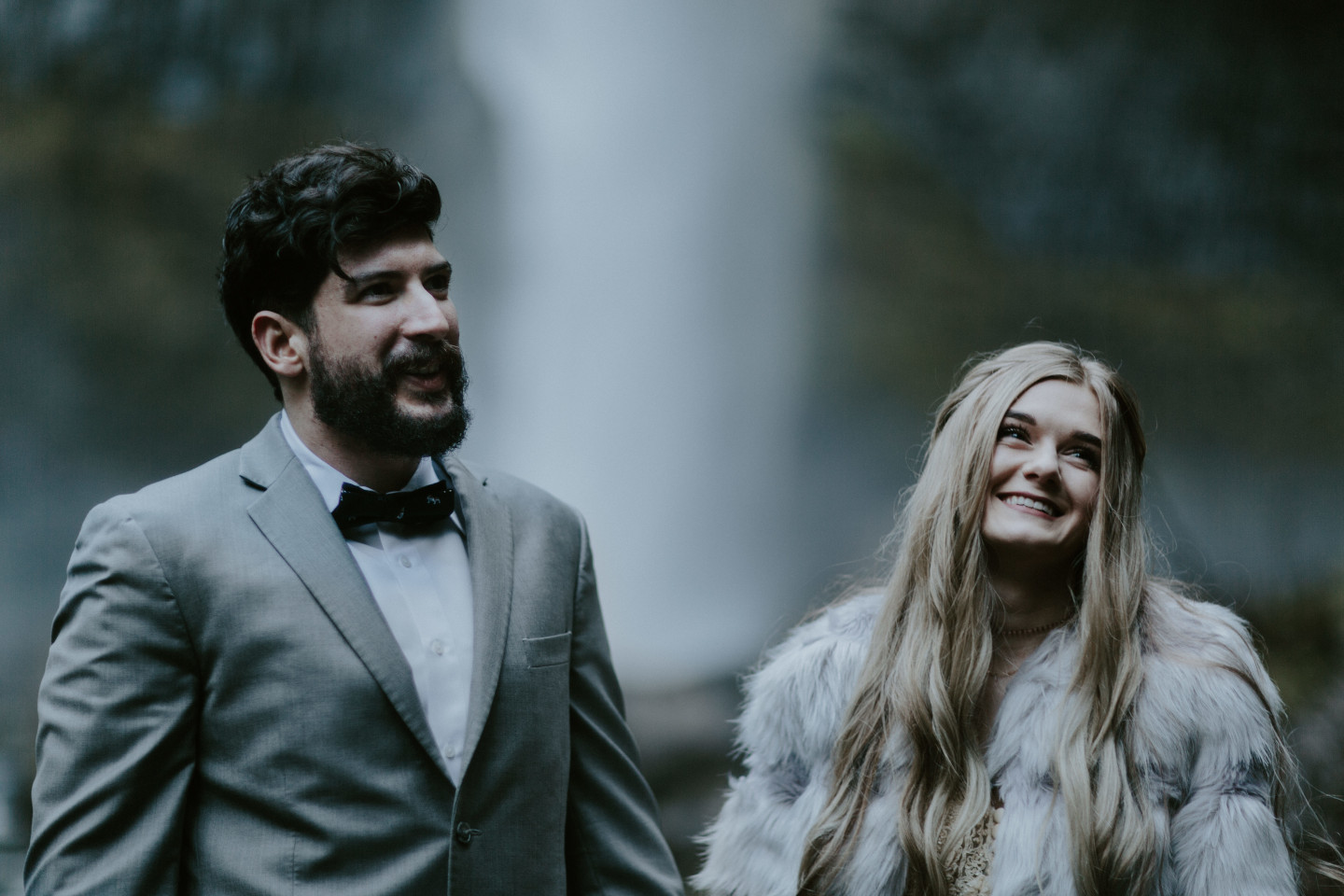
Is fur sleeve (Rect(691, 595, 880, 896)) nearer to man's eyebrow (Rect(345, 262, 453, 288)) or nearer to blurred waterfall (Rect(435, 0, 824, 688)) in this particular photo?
man's eyebrow (Rect(345, 262, 453, 288))

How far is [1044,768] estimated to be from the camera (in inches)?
79.6

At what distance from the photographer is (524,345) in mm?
8500

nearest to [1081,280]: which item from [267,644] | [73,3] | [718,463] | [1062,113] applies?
[1062,113]

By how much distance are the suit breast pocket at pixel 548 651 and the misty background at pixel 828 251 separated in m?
5.72

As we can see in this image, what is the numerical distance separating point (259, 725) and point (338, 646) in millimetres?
158

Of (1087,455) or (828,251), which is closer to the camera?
(1087,455)

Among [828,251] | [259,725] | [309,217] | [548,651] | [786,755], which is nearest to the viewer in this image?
[259,725]

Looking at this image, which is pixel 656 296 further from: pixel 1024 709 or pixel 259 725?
pixel 259 725

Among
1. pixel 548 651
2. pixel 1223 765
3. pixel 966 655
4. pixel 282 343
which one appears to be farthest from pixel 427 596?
pixel 1223 765

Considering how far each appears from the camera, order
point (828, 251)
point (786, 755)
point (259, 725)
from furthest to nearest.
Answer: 1. point (828, 251)
2. point (786, 755)
3. point (259, 725)

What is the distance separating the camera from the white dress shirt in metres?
1.90

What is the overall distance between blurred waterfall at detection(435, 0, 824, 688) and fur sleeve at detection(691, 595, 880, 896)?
5.92 meters

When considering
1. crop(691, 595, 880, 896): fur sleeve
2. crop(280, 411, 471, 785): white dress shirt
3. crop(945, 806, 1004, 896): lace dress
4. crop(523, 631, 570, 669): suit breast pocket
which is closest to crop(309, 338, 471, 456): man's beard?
crop(280, 411, 471, 785): white dress shirt

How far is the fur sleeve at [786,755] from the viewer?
2.16 meters
